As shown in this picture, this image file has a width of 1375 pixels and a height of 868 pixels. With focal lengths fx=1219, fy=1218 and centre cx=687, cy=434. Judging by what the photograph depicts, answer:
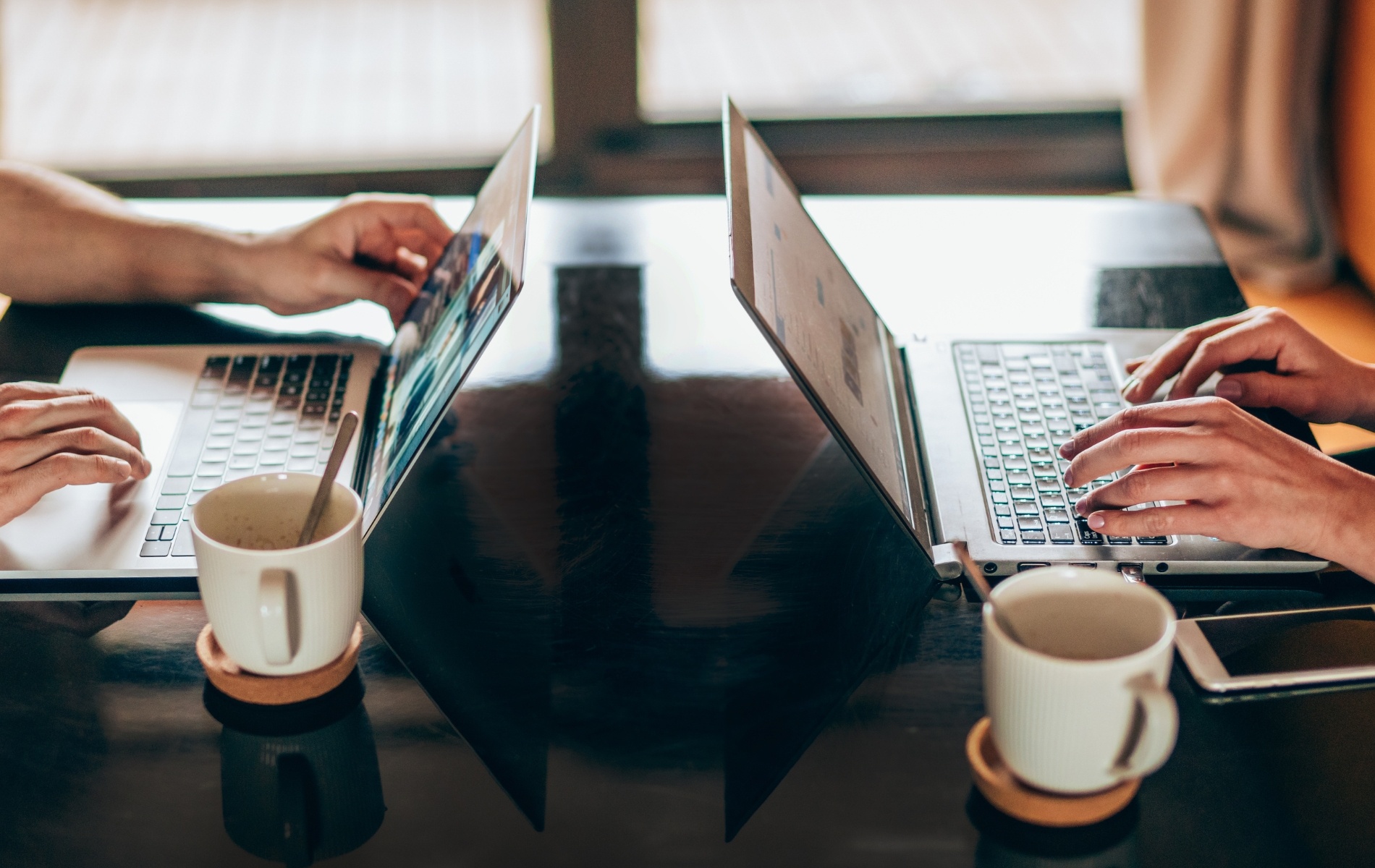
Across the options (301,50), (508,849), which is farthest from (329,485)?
(301,50)

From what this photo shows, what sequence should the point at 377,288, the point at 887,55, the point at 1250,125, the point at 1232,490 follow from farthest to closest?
the point at 887,55 → the point at 1250,125 → the point at 377,288 → the point at 1232,490

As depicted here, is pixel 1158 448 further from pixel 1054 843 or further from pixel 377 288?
pixel 377 288

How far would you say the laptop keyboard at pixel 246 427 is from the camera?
2.95 ft

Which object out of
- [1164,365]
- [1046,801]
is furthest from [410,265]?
[1046,801]

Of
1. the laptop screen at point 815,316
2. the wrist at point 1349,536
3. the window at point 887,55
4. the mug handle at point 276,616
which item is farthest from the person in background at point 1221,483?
the window at point 887,55

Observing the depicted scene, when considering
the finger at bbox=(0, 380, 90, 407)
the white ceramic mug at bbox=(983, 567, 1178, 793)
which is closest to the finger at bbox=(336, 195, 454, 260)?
the finger at bbox=(0, 380, 90, 407)

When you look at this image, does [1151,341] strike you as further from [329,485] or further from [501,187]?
[329,485]

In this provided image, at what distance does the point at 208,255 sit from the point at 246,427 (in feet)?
0.93

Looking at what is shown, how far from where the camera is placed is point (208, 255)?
3.99ft

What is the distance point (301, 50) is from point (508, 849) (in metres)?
2.87

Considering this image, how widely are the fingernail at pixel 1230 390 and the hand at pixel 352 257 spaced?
0.73 metres

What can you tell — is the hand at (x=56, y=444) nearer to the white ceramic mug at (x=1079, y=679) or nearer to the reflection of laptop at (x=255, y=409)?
the reflection of laptop at (x=255, y=409)

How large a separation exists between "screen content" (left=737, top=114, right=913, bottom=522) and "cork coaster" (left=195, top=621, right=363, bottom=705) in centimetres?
34

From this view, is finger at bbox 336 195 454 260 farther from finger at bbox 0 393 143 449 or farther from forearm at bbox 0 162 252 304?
finger at bbox 0 393 143 449
